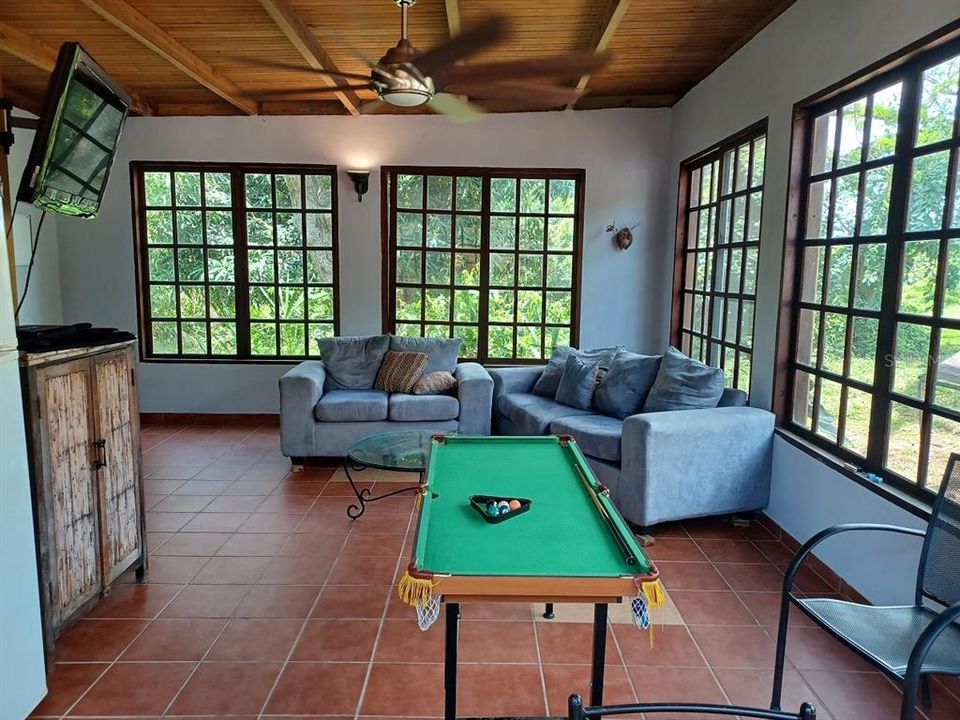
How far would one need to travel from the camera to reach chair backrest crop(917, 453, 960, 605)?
6.43 ft

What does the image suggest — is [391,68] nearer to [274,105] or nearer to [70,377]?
[70,377]

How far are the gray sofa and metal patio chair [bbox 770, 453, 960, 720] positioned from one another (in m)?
1.38

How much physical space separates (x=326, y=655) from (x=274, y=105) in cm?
482

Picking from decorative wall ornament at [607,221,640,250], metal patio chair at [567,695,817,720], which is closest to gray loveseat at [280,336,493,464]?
decorative wall ornament at [607,221,640,250]

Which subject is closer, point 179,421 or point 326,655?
point 326,655

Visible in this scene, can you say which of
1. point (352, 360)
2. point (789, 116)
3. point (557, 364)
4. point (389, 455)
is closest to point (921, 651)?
point (389, 455)

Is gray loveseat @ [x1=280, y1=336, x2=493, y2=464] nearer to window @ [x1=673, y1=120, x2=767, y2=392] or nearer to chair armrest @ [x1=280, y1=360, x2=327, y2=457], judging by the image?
chair armrest @ [x1=280, y1=360, x2=327, y2=457]

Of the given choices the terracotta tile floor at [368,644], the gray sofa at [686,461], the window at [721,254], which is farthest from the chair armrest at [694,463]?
the window at [721,254]

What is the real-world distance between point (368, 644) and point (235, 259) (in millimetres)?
4354

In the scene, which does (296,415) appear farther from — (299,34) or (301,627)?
(299,34)

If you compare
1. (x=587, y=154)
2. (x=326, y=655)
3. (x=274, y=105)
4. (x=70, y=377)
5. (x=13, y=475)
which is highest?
(x=274, y=105)

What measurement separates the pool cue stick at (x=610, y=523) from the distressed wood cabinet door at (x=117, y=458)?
1947 millimetres

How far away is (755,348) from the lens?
3861 millimetres

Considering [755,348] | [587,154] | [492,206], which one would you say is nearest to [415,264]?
A: [492,206]
